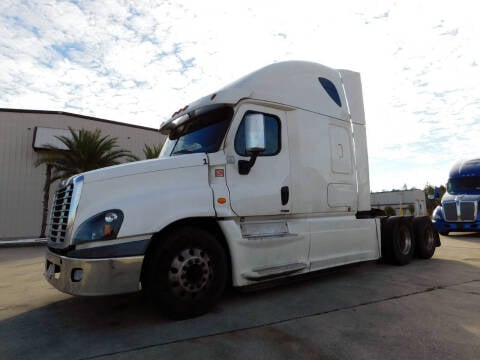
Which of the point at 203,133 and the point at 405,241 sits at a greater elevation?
the point at 203,133

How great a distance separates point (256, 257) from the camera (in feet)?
13.8

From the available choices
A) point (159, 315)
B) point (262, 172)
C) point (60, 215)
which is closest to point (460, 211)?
point (262, 172)

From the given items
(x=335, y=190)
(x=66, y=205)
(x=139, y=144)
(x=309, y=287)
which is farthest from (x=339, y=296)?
(x=139, y=144)

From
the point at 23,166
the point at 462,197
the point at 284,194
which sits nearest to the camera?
the point at 284,194

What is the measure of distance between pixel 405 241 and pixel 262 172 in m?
4.23

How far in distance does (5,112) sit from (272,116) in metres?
25.8

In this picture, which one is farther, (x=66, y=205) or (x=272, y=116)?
(x=272, y=116)

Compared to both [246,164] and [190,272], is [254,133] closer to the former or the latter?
[246,164]

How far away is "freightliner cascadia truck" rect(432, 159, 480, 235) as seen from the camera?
1250cm

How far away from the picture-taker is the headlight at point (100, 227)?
3.35 meters

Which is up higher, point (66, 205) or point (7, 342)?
point (66, 205)

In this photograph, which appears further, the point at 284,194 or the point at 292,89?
the point at 292,89

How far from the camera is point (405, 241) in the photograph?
697cm

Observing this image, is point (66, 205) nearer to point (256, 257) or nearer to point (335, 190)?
point (256, 257)
